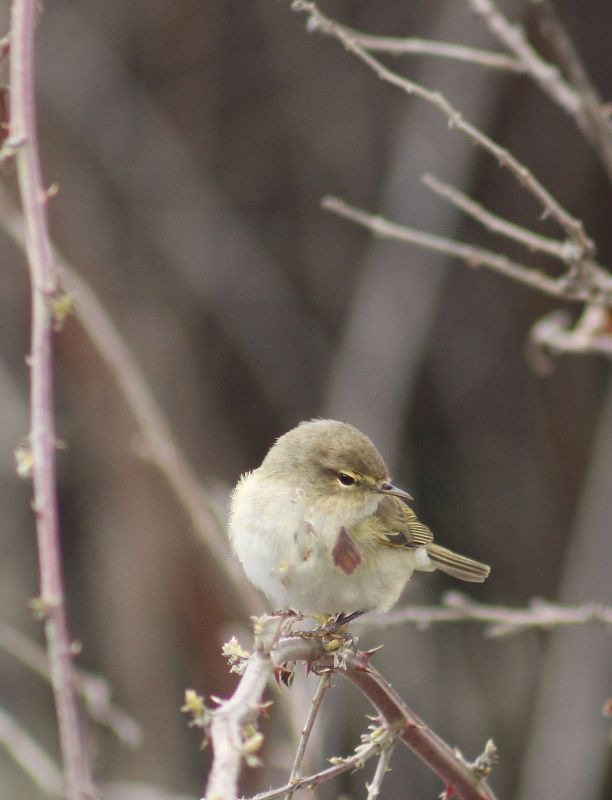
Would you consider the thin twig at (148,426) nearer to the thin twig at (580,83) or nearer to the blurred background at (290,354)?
the thin twig at (580,83)

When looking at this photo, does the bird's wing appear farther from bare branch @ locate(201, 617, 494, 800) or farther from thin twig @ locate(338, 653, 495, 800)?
thin twig @ locate(338, 653, 495, 800)

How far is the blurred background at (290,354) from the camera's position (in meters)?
5.63

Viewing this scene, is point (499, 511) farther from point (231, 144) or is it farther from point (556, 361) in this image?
point (231, 144)

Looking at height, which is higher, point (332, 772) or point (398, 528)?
point (398, 528)

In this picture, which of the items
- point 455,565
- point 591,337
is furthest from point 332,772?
point 455,565

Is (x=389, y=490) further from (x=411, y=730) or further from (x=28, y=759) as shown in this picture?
(x=28, y=759)

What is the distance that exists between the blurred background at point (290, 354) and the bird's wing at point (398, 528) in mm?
2113

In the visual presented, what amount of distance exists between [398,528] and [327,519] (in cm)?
29

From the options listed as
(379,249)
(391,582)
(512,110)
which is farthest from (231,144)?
(391,582)

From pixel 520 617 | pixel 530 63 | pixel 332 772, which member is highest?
pixel 530 63

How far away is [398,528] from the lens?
295 cm

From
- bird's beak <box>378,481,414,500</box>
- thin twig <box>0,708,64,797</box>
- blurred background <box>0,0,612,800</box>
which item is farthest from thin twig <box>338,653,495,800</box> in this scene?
blurred background <box>0,0,612,800</box>

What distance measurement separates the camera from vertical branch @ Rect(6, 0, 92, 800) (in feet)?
3.42

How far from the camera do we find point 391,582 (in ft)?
9.10
